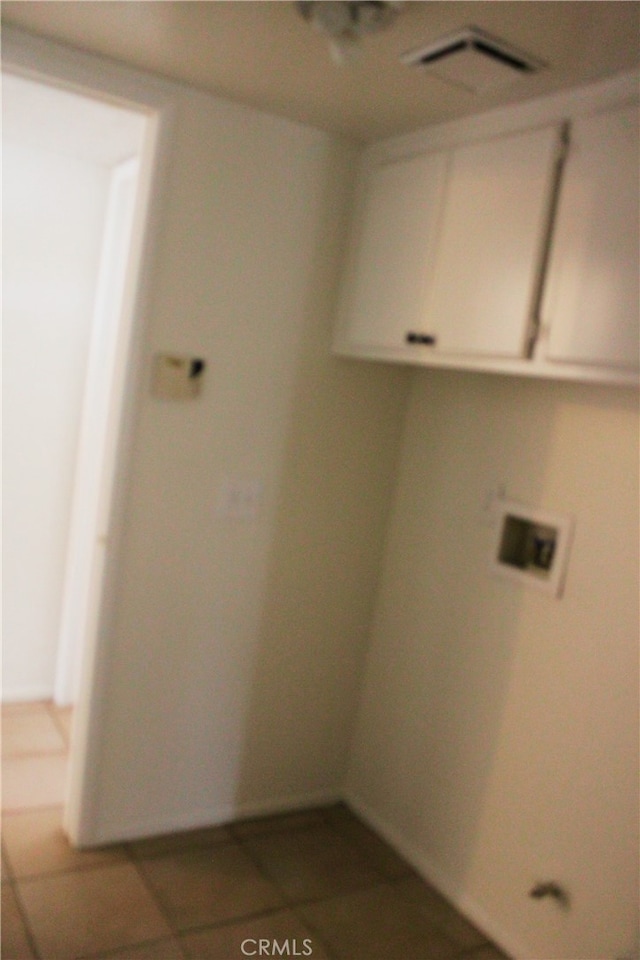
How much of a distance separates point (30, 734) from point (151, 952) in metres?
1.33

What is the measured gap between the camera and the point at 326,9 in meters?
1.74

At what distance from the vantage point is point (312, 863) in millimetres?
2717

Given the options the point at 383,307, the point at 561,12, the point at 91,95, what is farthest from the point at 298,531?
the point at 561,12

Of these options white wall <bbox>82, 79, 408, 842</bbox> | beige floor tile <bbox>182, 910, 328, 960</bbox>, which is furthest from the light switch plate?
beige floor tile <bbox>182, 910, 328, 960</bbox>

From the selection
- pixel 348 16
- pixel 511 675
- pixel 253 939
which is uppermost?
pixel 348 16

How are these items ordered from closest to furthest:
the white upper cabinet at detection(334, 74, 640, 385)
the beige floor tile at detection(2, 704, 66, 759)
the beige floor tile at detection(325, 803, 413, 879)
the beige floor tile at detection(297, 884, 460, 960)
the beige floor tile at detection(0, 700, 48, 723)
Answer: the white upper cabinet at detection(334, 74, 640, 385), the beige floor tile at detection(297, 884, 460, 960), the beige floor tile at detection(325, 803, 413, 879), the beige floor tile at detection(2, 704, 66, 759), the beige floor tile at detection(0, 700, 48, 723)

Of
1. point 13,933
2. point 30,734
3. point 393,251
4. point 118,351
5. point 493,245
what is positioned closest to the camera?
point 13,933

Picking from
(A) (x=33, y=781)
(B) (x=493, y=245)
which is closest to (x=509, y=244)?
(B) (x=493, y=245)

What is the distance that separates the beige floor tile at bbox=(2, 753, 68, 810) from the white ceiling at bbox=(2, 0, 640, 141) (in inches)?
90.7

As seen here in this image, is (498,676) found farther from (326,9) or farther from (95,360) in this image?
(95,360)

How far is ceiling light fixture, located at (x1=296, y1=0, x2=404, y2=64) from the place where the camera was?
1.73 m

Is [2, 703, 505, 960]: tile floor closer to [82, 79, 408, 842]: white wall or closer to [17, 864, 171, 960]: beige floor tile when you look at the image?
[17, 864, 171, 960]: beige floor tile

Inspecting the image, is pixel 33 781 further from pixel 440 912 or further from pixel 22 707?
pixel 440 912

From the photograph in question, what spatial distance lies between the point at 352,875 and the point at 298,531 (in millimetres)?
1098
